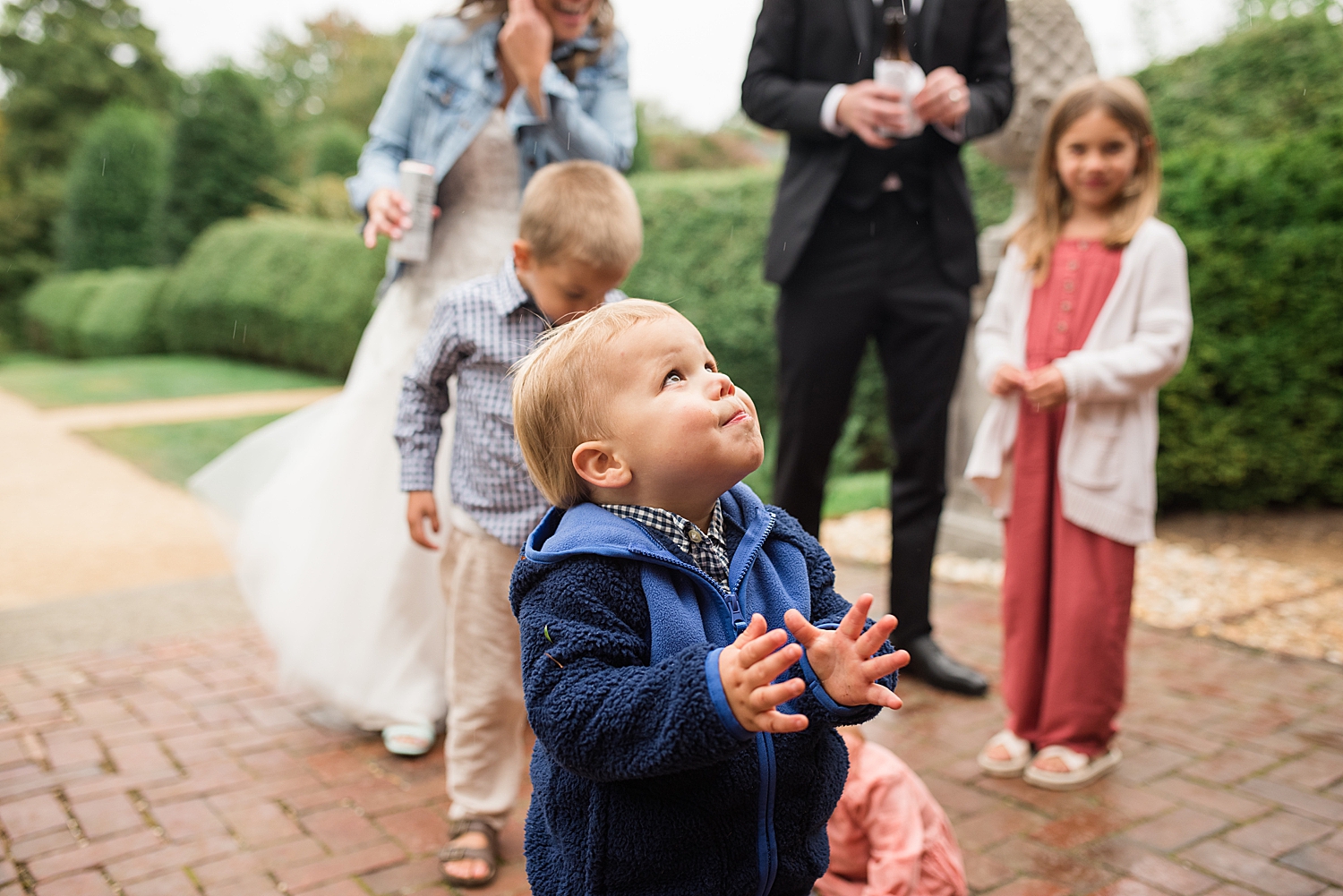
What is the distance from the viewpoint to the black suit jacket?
3.43m

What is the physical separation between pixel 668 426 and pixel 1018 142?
4.44 metres

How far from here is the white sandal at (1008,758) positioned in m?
3.00

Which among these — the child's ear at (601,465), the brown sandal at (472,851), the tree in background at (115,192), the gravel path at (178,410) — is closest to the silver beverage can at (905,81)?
the child's ear at (601,465)

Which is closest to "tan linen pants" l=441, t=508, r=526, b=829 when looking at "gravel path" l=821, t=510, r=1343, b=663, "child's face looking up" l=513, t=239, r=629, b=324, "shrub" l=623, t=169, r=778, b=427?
"child's face looking up" l=513, t=239, r=629, b=324

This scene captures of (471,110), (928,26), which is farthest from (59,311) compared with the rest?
(928,26)

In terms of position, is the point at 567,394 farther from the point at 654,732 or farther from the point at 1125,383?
the point at 1125,383

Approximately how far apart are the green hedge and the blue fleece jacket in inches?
798

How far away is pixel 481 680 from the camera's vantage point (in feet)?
8.36

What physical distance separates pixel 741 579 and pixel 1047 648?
1.87 m

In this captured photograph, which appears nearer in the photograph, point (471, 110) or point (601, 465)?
point (601, 465)

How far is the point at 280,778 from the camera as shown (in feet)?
9.80

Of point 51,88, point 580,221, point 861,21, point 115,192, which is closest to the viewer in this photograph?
point 580,221

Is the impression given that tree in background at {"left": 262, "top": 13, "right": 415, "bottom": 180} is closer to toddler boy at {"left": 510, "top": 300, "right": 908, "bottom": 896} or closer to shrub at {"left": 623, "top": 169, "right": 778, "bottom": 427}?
shrub at {"left": 623, "top": 169, "right": 778, "bottom": 427}

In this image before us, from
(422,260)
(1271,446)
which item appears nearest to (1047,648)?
(422,260)
